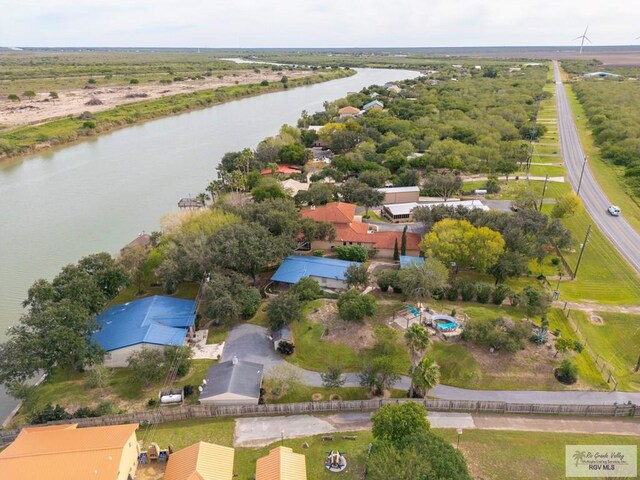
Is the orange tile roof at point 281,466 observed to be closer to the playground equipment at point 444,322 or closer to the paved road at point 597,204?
the playground equipment at point 444,322

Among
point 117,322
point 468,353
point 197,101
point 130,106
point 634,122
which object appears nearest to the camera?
point 468,353

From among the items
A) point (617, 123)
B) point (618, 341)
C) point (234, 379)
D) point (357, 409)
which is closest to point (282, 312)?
point (234, 379)

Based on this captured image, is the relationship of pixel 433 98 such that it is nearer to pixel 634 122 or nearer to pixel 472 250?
pixel 634 122

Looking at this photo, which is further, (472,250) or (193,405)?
(472,250)

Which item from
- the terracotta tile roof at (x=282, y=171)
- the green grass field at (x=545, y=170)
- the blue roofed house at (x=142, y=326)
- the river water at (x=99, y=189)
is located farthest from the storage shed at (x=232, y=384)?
the green grass field at (x=545, y=170)

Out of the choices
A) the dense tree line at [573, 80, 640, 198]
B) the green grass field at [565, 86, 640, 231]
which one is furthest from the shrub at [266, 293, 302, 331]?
the dense tree line at [573, 80, 640, 198]

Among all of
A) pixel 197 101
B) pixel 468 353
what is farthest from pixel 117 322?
pixel 197 101
